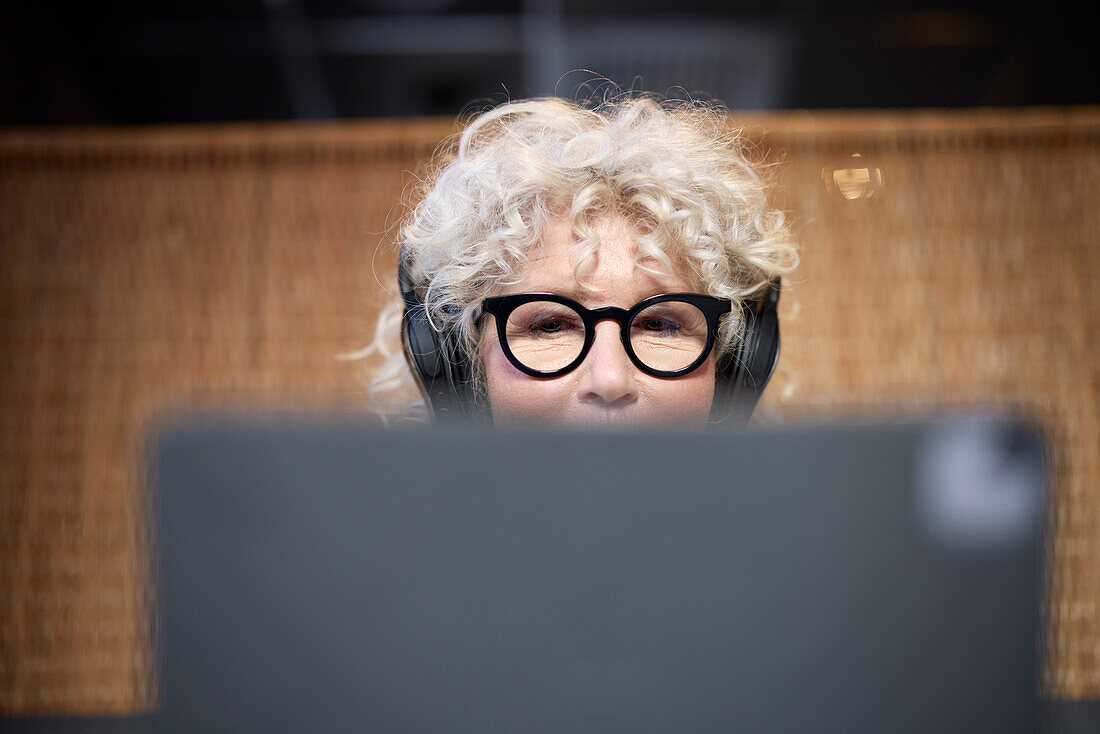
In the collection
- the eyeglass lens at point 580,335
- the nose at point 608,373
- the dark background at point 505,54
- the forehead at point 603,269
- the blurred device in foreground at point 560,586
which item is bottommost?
the blurred device in foreground at point 560,586

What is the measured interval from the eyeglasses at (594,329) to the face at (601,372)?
12 mm

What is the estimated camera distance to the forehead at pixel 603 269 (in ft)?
2.42

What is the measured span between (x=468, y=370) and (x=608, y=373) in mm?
209

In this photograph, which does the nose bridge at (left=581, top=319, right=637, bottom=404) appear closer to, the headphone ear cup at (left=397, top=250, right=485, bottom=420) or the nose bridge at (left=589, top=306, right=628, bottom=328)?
the nose bridge at (left=589, top=306, right=628, bottom=328)

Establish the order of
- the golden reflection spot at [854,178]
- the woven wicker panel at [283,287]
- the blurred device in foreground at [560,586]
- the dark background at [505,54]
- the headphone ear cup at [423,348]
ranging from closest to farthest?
the blurred device in foreground at [560,586] < the headphone ear cup at [423,348] < the woven wicker panel at [283,287] < the golden reflection spot at [854,178] < the dark background at [505,54]

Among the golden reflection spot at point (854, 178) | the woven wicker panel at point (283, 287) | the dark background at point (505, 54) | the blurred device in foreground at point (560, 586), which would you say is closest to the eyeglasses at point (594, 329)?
the blurred device in foreground at point (560, 586)

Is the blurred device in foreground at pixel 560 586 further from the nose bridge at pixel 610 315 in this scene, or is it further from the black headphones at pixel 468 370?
the black headphones at pixel 468 370

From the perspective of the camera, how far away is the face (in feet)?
2.27

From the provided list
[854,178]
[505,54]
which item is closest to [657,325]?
[854,178]

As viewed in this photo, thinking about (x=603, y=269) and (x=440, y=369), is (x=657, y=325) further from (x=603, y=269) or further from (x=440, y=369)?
(x=440, y=369)

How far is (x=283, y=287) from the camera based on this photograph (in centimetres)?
175

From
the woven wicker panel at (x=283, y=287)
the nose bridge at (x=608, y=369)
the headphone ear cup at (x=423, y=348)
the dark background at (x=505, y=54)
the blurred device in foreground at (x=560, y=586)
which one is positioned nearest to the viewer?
the blurred device in foreground at (x=560, y=586)

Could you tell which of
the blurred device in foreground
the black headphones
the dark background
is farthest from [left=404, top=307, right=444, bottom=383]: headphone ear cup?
the dark background

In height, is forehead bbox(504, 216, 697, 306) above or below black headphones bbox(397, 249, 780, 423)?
above
